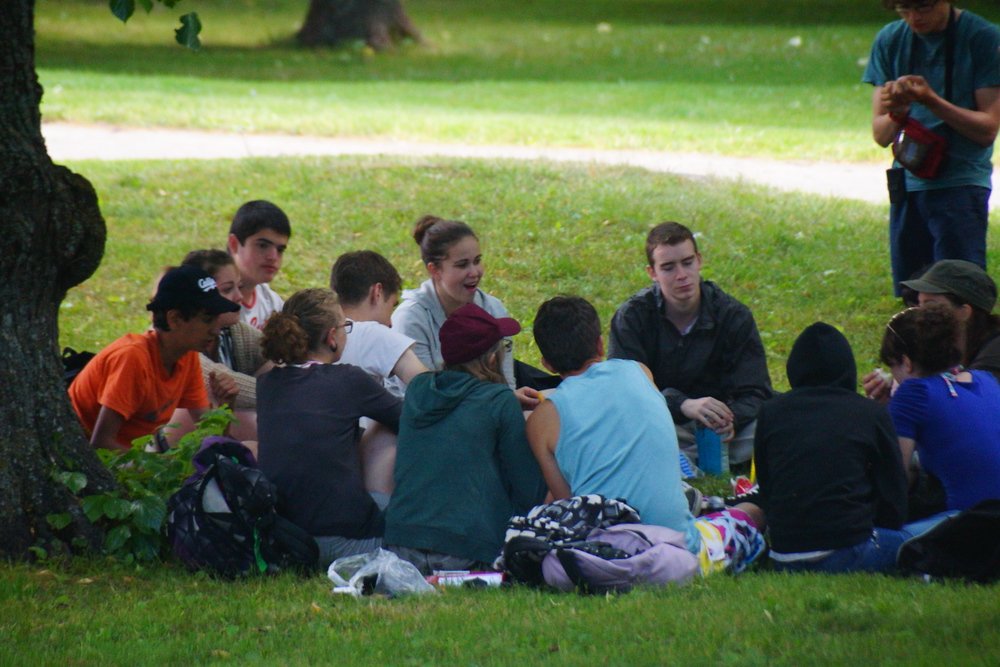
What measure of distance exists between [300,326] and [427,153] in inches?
364

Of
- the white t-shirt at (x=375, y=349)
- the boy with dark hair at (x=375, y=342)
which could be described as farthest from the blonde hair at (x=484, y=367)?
the white t-shirt at (x=375, y=349)

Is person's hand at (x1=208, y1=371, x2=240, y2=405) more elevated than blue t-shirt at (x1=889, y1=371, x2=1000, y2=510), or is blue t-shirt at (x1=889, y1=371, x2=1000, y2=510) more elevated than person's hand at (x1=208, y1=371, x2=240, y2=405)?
person's hand at (x1=208, y1=371, x2=240, y2=405)

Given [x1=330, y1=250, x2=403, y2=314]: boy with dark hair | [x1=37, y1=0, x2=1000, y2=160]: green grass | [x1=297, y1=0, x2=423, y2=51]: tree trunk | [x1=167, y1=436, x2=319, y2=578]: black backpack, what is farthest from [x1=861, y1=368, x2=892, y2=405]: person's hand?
[x1=297, y1=0, x2=423, y2=51]: tree trunk

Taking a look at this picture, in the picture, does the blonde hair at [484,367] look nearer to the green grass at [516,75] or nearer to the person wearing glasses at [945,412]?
the person wearing glasses at [945,412]

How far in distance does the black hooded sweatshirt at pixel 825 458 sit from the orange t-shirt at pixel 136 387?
268cm

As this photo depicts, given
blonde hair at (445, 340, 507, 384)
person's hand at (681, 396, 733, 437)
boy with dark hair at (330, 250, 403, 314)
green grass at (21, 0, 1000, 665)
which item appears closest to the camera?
green grass at (21, 0, 1000, 665)

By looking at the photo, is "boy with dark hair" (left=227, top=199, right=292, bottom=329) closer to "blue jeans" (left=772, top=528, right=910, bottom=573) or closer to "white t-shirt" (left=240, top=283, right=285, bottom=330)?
"white t-shirt" (left=240, top=283, right=285, bottom=330)

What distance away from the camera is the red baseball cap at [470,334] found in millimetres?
5340

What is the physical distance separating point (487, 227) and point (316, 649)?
23.8 feet

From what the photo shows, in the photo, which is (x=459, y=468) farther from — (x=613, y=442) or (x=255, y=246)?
(x=255, y=246)

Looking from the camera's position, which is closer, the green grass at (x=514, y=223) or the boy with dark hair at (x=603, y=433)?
the green grass at (x=514, y=223)

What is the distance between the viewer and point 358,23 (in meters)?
29.1

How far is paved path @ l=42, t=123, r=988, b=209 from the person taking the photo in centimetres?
1338

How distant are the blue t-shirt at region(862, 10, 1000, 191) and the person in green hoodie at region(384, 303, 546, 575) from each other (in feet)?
12.5
